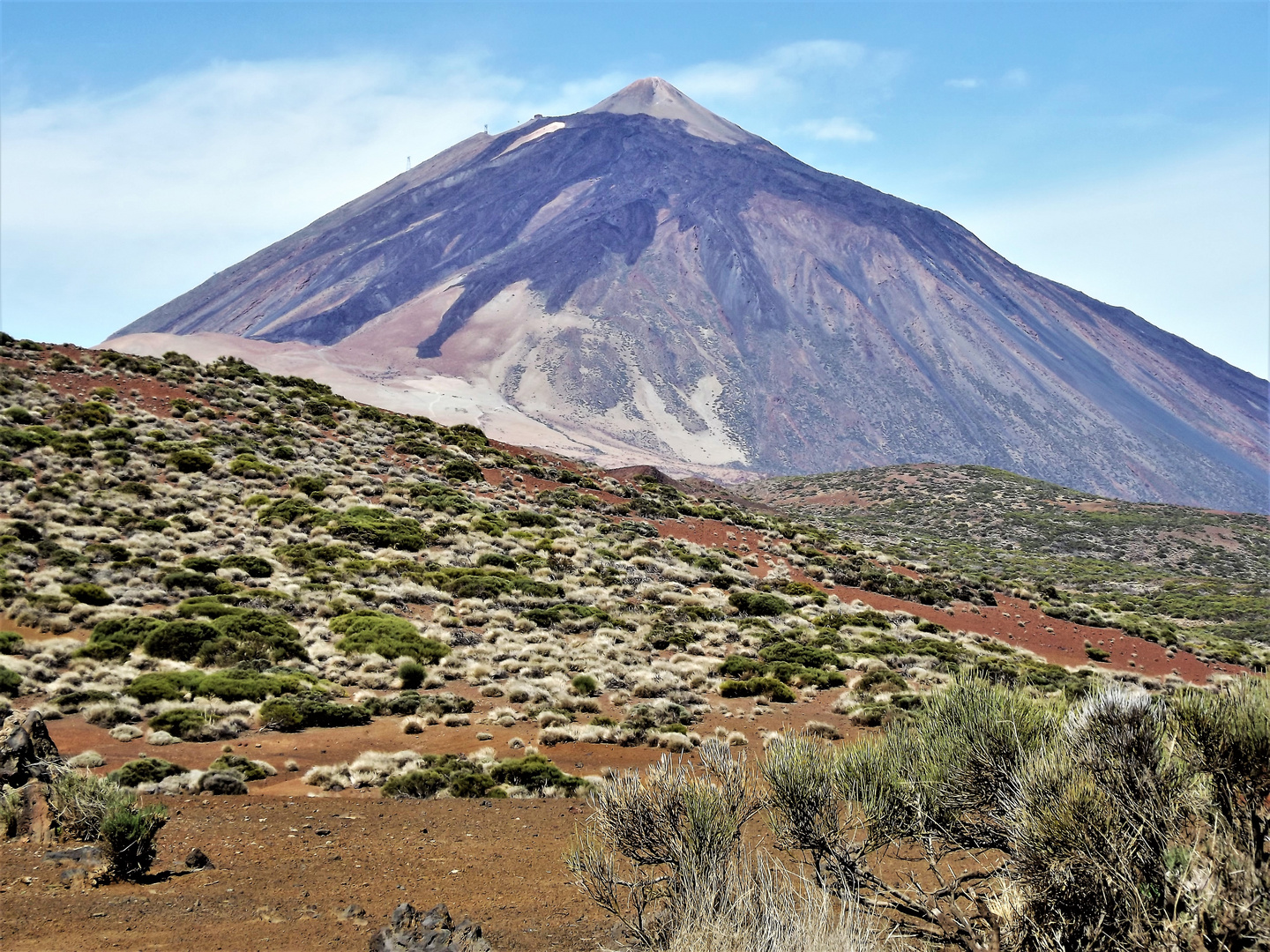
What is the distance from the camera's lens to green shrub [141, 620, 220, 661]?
15.5 m

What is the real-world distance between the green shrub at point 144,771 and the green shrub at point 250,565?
35.2 feet

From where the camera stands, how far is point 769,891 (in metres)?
5.75

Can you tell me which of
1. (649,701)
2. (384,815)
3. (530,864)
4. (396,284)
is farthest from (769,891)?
(396,284)

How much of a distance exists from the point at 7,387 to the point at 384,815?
102ft

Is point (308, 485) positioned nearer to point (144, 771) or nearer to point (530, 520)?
point (530, 520)

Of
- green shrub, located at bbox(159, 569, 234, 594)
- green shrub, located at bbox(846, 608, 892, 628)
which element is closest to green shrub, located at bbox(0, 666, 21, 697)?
green shrub, located at bbox(159, 569, 234, 594)

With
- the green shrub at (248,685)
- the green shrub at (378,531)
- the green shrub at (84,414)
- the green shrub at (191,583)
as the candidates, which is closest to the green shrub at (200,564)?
the green shrub at (191,583)

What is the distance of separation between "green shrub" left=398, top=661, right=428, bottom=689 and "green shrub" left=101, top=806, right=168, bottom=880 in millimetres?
7859

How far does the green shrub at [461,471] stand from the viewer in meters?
36.1

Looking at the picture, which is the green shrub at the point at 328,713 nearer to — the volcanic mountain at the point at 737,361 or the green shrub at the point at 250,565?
the green shrub at the point at 250,565

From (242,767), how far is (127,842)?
3385mm

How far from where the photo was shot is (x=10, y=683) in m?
12.9

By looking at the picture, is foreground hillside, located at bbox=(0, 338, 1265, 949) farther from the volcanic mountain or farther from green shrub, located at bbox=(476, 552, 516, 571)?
the volcanic mountain

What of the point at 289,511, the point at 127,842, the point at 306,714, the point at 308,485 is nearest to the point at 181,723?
the point at 306,714
